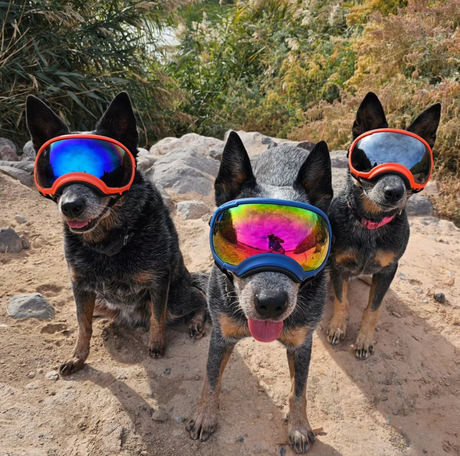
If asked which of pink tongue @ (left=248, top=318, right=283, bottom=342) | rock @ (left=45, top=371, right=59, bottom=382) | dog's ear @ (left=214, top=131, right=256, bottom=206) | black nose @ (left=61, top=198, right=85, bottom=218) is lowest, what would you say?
rock @ (left=45, top=371, right=59, bottom=382)

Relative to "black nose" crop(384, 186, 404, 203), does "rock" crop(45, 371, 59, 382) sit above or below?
below

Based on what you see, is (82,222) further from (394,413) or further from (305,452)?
(394,413)

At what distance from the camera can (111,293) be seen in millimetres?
2814

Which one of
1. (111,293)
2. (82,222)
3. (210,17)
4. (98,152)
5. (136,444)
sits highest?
(210,17)

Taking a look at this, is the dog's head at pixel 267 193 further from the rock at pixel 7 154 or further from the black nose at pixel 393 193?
the rock at pixel 7 154

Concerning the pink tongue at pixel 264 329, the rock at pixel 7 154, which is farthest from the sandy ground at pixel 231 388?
the rock at pixel 7 154

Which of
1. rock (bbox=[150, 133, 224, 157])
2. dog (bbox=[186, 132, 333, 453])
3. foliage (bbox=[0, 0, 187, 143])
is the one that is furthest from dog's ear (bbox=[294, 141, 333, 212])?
foliage (bbox=[0, 0, 187, 143])

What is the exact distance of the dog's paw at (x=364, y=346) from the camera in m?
3.12

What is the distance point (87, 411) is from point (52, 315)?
103 centimetres

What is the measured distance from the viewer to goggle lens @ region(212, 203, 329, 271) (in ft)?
6.30

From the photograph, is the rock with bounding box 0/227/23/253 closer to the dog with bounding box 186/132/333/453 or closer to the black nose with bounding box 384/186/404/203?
the dog with bounding box 186/132/333/453

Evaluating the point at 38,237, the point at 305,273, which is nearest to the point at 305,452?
the point at 305,273

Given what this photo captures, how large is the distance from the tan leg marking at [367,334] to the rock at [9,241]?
10.6 ft

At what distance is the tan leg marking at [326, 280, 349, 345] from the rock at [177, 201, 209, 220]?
2.20 metres
